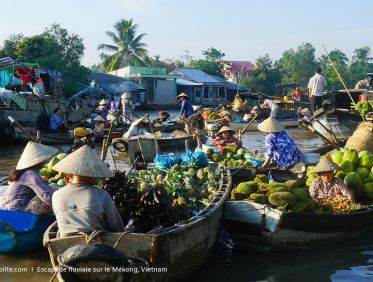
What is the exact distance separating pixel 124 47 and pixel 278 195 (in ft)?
128

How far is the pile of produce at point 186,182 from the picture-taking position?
228 inches

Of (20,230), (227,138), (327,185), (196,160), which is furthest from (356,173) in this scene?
(20,230)

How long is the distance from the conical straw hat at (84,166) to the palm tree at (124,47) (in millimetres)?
40071

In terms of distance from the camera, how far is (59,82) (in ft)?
62.2

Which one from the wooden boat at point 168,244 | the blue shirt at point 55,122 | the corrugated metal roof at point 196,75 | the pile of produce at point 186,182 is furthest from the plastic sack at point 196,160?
the corrugated metal roof at point 196,75

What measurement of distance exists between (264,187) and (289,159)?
5.75ft

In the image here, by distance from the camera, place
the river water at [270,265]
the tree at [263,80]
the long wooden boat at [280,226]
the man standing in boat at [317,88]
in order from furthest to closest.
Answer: the tree at [263,80] → the man standing in boat at [317,88] → the long wooden boat at [280,226] → the river water at [270,265]

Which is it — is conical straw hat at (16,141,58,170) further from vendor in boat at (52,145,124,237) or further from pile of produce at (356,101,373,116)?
pile of produce at (356,101,373,116)

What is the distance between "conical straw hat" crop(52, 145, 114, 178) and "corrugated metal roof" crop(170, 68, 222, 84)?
3733 centimetres

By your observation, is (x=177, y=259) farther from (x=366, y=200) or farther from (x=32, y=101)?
(x=32, y=101)

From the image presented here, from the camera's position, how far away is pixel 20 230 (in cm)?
528

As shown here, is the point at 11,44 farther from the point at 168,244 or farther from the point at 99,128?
the point at 168,244

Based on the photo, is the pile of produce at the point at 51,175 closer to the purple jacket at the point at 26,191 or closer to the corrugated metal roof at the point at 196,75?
the purple jacket at the point at 26,191

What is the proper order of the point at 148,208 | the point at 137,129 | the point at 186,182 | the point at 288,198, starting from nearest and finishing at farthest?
1. the point at 148,208
2. the point at 288,198
3. the point at 186,182
4. the point at 137,129
